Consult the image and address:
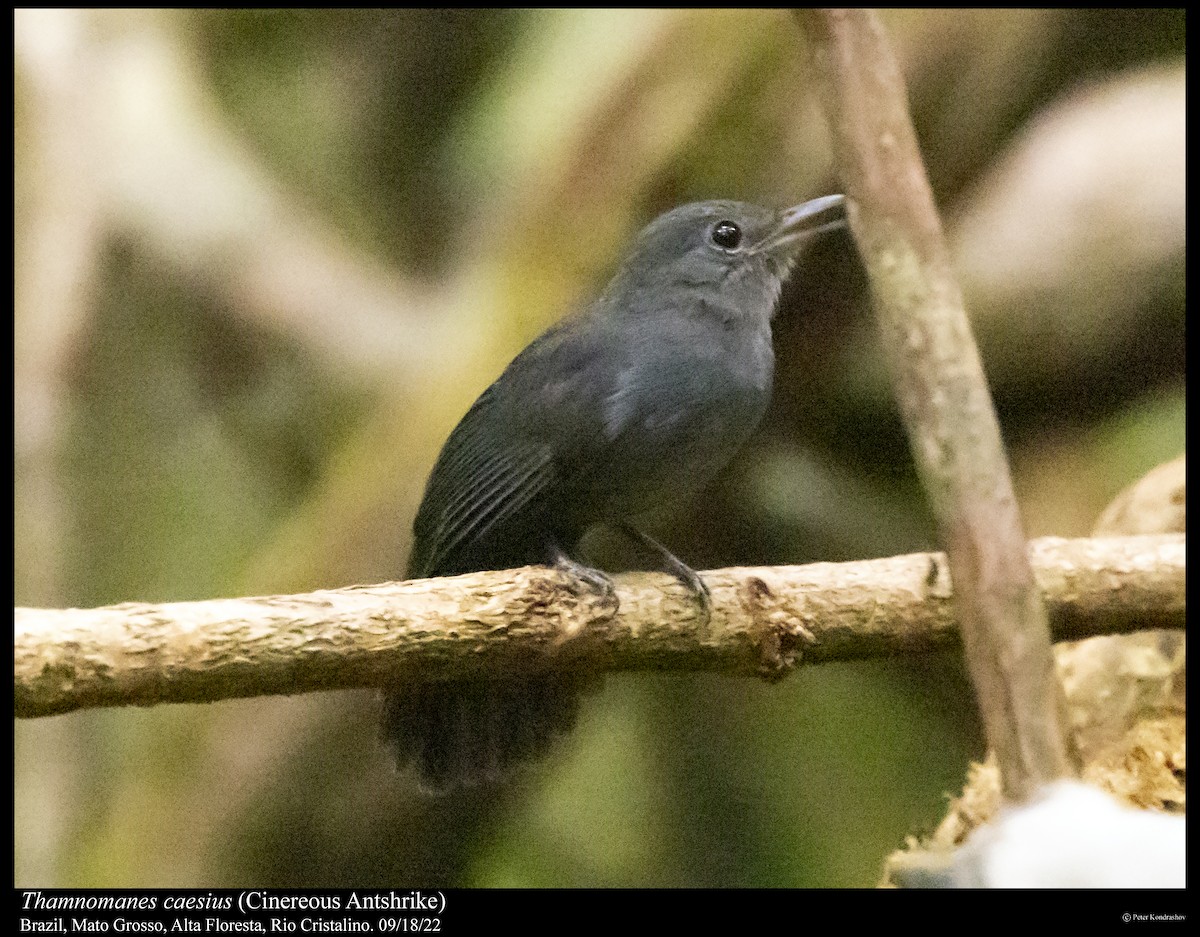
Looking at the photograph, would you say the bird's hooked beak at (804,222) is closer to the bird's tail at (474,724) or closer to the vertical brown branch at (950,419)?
the vertical brown branch at (950,419)

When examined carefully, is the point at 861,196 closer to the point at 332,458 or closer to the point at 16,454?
the point at 332,458

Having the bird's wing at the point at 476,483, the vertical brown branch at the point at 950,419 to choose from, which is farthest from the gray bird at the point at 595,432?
the vertical brown branch at the point at 950,419

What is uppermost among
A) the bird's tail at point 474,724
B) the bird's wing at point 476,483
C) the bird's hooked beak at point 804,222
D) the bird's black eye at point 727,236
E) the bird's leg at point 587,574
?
the bird's black eye at point 727,236

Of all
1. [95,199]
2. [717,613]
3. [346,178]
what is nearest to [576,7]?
[346,178]

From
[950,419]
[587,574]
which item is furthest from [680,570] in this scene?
[950,419]

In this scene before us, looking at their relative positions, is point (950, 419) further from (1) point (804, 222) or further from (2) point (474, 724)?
(2) point (474, 724)

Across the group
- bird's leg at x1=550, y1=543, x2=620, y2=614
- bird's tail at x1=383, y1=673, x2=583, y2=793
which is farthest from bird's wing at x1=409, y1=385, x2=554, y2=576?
bird's tail at x1=383, y1=673, x2=583, y2=793

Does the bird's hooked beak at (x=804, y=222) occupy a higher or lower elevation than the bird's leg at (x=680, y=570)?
higher

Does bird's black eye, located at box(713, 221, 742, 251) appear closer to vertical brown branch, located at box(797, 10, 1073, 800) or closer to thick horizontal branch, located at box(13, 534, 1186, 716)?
vertical brown branch, located at box(797, 10, 1073, 800)

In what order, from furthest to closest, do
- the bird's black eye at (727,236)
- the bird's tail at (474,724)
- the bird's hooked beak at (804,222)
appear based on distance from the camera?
the bird's black eye at (727,236), the bird's hooked beak at (804,222), the bird's tail at (474,724)
